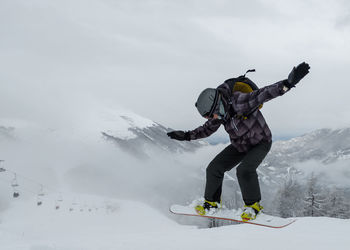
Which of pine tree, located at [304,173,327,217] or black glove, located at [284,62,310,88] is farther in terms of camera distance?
pine tree, located at [304,173,327,217]

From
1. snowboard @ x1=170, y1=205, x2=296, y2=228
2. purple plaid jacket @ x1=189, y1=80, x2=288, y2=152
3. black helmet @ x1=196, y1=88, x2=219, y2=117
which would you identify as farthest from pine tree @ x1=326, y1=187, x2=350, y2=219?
black helmet @ x1=196, y1=88, x2=219, y2=117

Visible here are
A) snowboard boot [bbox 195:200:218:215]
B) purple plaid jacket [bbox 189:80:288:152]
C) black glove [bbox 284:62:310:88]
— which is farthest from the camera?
snowboard boot [bbox 195:200:218:215]

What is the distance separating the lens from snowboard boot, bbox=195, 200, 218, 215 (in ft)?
21.7

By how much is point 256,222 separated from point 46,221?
73426 millimetres

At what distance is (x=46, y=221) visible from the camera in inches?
2628

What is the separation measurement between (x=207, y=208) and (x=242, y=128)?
2.32 meters

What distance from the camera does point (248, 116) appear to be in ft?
18.8

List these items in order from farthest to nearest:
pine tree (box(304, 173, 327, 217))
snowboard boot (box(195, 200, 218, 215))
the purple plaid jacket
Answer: pine tree (box(304, 173, 327, 217)), snowboard boot (box(195, 200, 218, 215)), the purple plaid jacket

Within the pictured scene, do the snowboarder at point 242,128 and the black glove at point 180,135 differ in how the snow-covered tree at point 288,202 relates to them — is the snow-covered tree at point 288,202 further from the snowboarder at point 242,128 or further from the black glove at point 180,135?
the black glove at point 180,135

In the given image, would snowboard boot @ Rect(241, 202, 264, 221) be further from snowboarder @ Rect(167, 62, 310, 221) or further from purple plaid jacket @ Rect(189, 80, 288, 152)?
purple plaid jacket @ Rect(189, 80, 288, 152)

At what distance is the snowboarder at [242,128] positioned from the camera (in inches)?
212

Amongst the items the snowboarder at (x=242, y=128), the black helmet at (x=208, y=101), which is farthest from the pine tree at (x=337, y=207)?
the black helmet at (x=208, y=101)

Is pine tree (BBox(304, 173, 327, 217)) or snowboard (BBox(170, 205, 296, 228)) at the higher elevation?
pine tree (BBox(304, 173, 327, 217))

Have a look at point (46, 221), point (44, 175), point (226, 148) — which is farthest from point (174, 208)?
point (44, 175)
